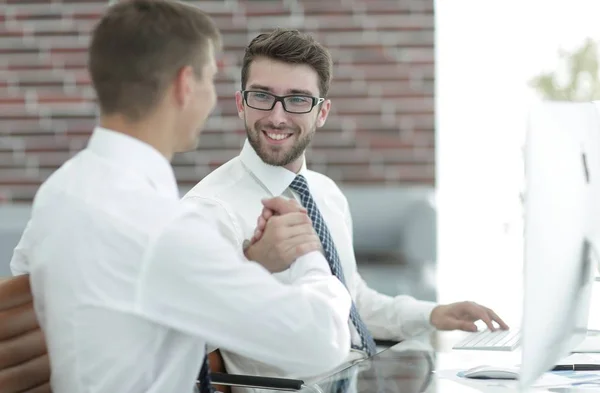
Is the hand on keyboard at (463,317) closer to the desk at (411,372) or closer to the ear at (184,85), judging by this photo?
the desk at (411,372)

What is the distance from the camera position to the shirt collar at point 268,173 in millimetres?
2145

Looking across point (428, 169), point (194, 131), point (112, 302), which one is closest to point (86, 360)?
point (112, 302)

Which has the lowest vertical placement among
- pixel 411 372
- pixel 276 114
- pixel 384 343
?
pixel 384 343

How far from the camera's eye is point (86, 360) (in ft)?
4.34

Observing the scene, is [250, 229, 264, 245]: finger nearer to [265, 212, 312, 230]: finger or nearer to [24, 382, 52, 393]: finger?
[265, 212, 312, 230]: finger

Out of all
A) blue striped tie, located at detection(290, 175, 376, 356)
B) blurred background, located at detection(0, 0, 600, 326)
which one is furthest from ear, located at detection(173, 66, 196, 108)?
blurred background, located at detection(0, 0, 600, 326)

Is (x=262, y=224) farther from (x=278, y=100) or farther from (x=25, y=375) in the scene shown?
(x=278, y=100)

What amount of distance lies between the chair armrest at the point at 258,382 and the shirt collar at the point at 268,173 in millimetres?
571

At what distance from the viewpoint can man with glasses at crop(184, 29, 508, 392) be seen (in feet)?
6.77

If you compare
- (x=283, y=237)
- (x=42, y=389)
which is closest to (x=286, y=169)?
(x=283, y=237)

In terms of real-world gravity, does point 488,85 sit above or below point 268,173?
above

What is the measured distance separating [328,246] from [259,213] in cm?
18

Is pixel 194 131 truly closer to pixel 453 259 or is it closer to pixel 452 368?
pixel 452 368

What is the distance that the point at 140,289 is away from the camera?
50.3 inches
